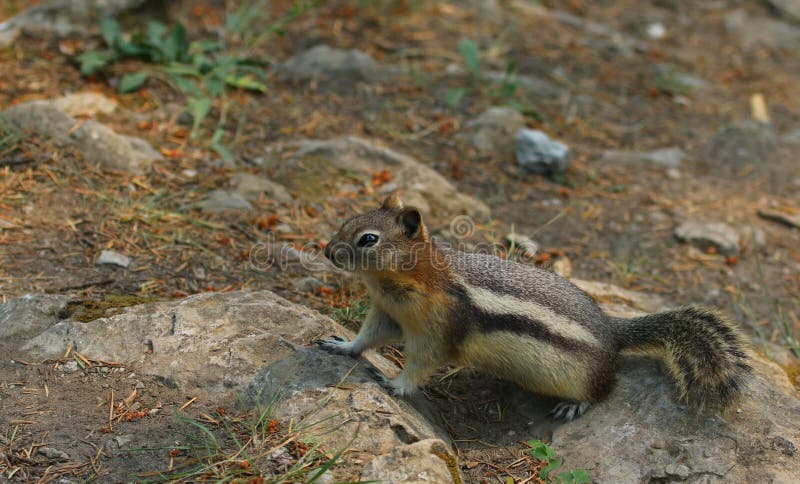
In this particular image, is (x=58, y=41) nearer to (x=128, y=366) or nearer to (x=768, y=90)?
(x=128, y=366)

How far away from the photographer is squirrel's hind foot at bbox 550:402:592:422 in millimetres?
3760

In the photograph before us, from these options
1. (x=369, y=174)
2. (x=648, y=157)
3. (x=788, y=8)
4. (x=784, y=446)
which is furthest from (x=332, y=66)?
(x=788, y=8)

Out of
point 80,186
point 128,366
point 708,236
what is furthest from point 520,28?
point 128,366

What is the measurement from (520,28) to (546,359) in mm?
6369

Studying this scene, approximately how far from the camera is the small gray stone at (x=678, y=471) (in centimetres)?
330

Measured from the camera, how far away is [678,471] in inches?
130

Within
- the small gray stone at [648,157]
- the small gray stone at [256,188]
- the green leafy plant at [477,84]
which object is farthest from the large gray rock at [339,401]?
the small gray stone at [648,157]

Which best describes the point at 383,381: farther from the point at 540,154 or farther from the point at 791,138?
the point at 791,138

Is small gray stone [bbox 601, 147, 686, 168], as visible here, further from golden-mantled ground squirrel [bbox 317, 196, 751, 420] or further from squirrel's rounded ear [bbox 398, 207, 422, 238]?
squirrel's rounded ear [bbox 398, 207, 422, 238]

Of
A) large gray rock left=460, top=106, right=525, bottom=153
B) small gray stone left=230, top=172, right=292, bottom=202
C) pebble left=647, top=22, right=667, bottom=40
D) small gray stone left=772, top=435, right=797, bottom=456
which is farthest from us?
pebble left=647, top=22, right=667, bottom=40

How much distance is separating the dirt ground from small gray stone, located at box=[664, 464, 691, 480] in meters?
0.72

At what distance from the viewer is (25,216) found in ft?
15.1

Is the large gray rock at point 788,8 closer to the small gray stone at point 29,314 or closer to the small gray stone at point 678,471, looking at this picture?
the small gray stone at point 678,471

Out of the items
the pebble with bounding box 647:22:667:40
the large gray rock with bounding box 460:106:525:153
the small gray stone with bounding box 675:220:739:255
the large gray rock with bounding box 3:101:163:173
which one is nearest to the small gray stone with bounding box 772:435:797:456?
the small gray stone with bounding box 675:220:739:255
